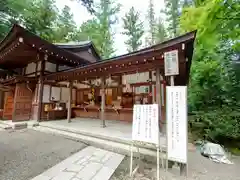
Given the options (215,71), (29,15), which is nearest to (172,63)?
(215,71)

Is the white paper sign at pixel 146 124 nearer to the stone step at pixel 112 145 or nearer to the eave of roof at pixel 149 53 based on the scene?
the stone step at pixel 112 145

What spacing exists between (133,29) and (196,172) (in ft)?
64.5

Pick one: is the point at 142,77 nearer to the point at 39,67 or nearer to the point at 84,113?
the point at 84,113

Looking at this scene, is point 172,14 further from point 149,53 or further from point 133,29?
point 149,53

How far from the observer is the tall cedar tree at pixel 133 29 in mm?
19250

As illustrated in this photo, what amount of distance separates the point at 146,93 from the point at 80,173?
441 cm

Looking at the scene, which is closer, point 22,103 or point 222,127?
point 222,127

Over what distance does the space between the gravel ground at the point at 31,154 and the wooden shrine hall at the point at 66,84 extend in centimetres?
186

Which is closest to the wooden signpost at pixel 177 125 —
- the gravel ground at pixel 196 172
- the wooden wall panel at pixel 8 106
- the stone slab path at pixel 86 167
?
the gravel ground at pixel 196 172

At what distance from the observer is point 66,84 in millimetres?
8188

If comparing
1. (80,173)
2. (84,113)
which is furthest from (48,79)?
(80,173)

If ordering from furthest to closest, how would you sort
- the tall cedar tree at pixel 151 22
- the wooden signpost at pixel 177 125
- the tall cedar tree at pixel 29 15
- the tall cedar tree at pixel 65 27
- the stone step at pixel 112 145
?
the tall cedar tree at pixel 151 22 < the tall cedar tree at pixel 65 27 < the tall cedar tree at pixel 29 15 < the stone step at pixel 112 145 < the wooden signpost at pixel 177 125

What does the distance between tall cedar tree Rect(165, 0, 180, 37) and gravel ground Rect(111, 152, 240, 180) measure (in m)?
16.0

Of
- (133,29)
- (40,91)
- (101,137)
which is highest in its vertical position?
(133,29)
